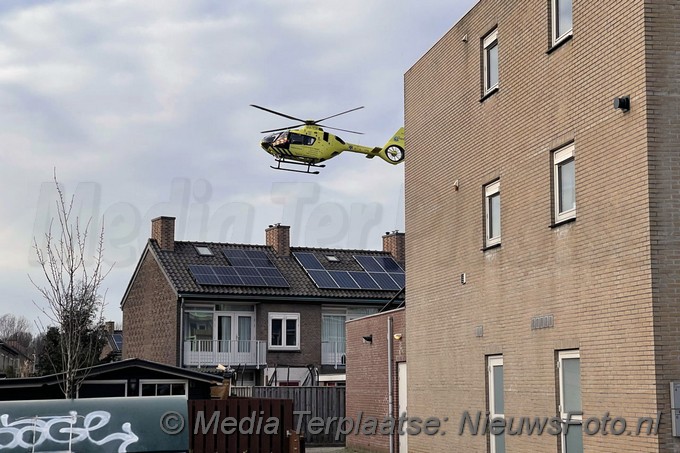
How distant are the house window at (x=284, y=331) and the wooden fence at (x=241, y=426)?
89.0ft

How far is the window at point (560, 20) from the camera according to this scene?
1591 centimetres

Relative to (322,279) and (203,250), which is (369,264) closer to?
(322,279)

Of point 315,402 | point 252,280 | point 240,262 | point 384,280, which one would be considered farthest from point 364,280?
point 315,402

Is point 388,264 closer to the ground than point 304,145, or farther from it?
closer to the ground

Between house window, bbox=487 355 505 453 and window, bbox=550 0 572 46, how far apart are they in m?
5.90

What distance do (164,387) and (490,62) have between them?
1321 cm

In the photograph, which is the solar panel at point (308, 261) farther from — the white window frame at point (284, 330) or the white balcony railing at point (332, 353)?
the white balcony railing at point (332, 353)

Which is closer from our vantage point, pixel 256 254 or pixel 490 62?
pixel 490 62

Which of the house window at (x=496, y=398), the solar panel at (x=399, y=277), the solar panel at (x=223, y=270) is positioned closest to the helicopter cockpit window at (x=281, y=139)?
the solar panel at (x=223, y=270)

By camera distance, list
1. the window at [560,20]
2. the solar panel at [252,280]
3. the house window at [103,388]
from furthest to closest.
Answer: the solar panel at [252,280] → the house window at [103,388] → the window at [560,20]

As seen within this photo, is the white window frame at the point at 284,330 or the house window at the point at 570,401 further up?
the white window frame at the point at 284,330

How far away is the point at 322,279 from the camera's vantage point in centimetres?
4762

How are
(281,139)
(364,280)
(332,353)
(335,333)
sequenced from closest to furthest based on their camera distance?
(281,139), (332,353), (335,333), (364,280)

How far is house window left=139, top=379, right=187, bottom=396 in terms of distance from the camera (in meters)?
26.4
